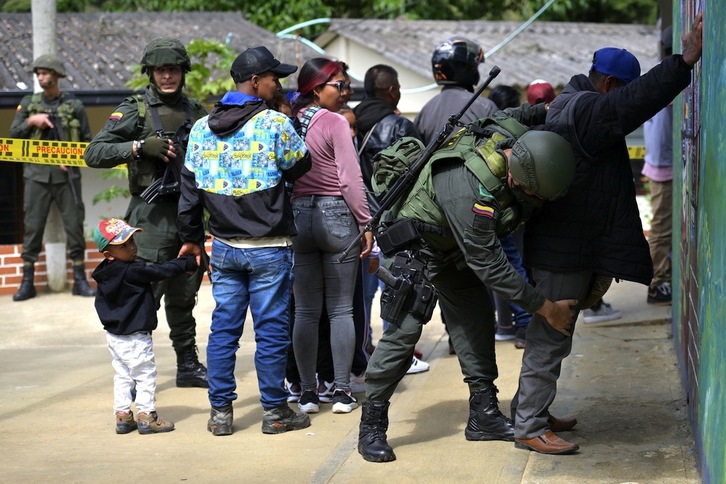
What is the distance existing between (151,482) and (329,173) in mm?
1975

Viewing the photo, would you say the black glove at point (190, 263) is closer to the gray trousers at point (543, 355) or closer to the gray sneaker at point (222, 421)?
the gray sneaker at point (222, 421)

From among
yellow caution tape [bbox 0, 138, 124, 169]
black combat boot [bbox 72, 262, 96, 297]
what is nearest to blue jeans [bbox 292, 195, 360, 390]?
yellow caution tape [bbox 0, 138, 124, 169]

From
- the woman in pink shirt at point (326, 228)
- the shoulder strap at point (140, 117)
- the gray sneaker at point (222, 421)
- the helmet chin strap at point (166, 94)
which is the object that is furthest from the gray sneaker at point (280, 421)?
the helmet chin strap at point (166, 94)

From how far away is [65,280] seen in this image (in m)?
10.7

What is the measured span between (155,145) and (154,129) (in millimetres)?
227

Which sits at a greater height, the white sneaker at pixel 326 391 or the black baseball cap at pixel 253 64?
the black baseball cap at pixel 253 64

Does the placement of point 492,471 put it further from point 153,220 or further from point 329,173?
point 153,220

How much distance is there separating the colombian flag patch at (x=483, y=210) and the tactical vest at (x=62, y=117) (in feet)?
20.3

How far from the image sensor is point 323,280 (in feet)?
20.0

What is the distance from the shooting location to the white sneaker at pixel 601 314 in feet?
27.2

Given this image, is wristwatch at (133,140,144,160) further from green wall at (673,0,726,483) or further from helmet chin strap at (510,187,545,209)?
green wall at (673,0,726,483)

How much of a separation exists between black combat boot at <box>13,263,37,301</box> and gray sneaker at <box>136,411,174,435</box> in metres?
4.98

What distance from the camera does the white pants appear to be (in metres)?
5.61

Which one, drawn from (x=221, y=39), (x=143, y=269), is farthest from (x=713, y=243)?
(x=221, y=39)
